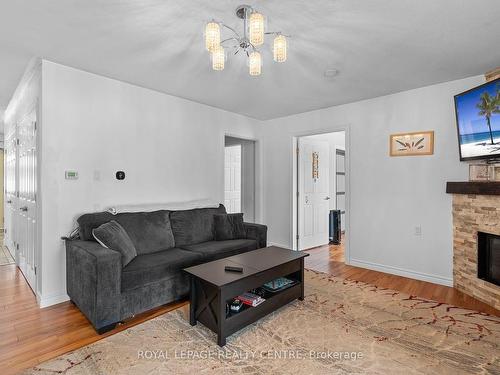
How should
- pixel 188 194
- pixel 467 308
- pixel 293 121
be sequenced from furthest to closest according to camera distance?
pixel 293 121 < pixel 188 194 < pixel 467 308

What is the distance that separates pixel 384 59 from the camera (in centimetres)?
272

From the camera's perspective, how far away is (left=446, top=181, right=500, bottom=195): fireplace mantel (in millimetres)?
2703

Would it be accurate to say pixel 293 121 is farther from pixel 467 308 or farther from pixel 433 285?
pixel 467 308

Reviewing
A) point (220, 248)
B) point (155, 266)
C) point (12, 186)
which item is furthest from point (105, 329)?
point (12, 186)

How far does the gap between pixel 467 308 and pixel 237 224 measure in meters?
2.64

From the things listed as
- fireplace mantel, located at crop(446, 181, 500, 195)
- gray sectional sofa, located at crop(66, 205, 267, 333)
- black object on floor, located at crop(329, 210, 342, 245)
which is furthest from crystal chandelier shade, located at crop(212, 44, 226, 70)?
black object on floor, located at crop(329, 210, 342, 245)

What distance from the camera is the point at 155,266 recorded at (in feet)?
8.41

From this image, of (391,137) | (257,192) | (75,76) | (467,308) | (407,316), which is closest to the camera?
(407,316)

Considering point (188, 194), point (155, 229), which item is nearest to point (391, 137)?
point (188, 194)

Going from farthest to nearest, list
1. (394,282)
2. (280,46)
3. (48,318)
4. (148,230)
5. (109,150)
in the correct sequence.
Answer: (394,282) < (109,150) < (148,230) < (48,318) < (280,46)

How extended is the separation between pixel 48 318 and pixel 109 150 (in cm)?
177

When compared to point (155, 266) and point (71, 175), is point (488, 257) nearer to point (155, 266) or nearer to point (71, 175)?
point (155, 266)

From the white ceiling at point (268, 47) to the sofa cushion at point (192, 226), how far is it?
5.32 feet

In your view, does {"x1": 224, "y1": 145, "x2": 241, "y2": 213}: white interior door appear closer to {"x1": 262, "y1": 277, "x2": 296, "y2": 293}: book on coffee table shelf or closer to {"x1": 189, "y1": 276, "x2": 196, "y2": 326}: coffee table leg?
{"x1": 262, "y1": 277, "x2": 296, "y2": 293}: book on coffee table shelf
